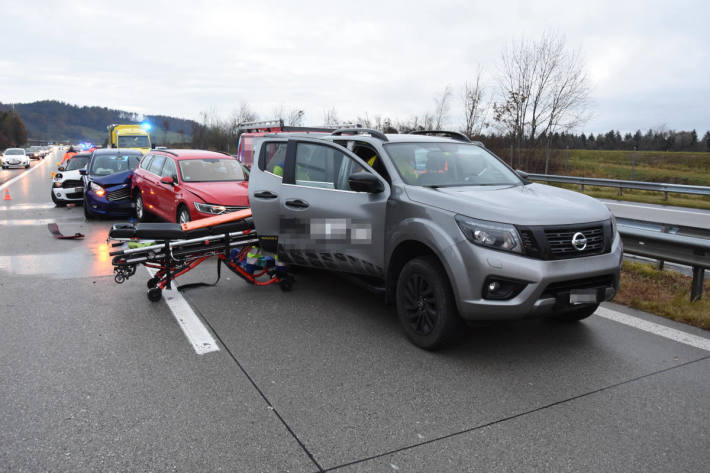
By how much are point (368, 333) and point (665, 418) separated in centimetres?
249

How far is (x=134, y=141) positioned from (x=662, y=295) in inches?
1048

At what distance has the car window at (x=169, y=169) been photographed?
33.8 ft

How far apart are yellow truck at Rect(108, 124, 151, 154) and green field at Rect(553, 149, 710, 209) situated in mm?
20692

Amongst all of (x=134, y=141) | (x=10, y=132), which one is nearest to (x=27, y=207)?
(x=134, y=141)

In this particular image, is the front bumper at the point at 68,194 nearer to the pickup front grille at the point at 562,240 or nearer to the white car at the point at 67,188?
the white car at the point at 67,188

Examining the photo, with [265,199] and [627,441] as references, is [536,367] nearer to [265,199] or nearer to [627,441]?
[627,441]

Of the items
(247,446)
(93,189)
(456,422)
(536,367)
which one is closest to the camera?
(247,446)

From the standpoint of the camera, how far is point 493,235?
411 centimetres

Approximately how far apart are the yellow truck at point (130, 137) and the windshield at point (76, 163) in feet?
32.9

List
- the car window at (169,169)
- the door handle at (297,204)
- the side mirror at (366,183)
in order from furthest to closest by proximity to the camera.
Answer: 1. the car window at (169,169)
2. the door handle at (297,204)
3. the side mirror at (366,183)

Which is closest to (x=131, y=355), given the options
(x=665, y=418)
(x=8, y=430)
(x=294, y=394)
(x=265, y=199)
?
(x=8, y=430)

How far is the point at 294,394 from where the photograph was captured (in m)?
3.83

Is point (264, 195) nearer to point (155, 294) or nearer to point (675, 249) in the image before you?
point (155, 294)

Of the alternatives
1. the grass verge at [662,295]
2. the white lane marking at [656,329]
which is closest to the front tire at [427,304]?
the white lane marking at [656,329]
